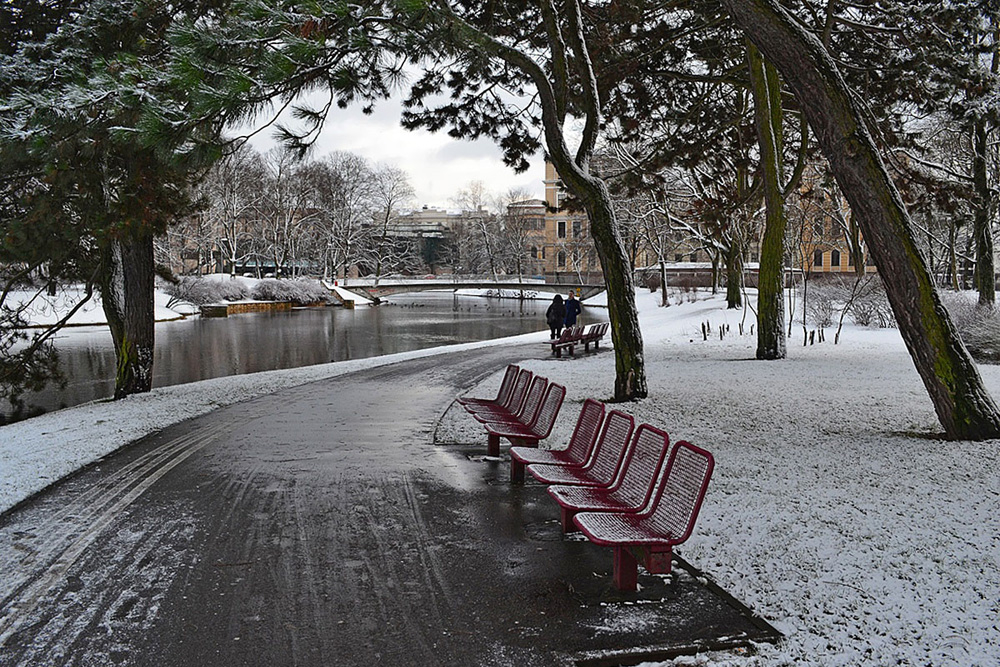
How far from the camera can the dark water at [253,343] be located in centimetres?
2183

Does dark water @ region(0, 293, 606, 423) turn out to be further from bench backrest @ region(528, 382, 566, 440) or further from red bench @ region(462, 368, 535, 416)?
bench backrest @ region(528, 382, 566, 440)

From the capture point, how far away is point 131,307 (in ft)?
50.0

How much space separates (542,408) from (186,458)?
4101mm

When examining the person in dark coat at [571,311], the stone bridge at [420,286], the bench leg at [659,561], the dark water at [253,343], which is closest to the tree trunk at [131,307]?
the dark water at [253,343]

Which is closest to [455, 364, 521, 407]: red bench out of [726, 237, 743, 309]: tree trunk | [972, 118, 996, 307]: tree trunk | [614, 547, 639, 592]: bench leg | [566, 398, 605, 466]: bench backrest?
[566, 398, 605, 466]: bench backrest

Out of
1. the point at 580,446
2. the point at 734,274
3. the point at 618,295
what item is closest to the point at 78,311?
the point at 734,274

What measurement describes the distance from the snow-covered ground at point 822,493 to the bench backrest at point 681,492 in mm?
526

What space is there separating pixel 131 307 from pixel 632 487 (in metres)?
12.6

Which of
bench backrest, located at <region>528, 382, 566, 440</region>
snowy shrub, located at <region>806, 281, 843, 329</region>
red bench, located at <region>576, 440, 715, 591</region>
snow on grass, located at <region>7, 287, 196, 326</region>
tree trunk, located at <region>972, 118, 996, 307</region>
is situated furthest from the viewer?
snow on grass, located at <region>7, 287, 196, 326</region>

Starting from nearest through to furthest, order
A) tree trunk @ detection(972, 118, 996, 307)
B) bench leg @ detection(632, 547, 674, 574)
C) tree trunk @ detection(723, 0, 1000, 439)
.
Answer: bench leg @ detection(632, 547, 674, 574) < tree trunk @ detection(723, 0, 1000, 439) < tree trunk @ detection(972, 118, 996, 307)

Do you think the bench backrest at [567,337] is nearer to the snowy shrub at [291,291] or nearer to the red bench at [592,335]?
the red bench at [592,335]

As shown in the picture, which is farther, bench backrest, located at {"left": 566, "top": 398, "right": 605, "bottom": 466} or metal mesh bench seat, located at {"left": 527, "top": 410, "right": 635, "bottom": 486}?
bench backrest, located at {"left": 566, "top": 398, "right": 605, "bottom": 466}

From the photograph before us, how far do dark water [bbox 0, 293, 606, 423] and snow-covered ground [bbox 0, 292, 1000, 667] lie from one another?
7956 mm

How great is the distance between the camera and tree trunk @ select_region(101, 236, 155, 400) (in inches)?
599
